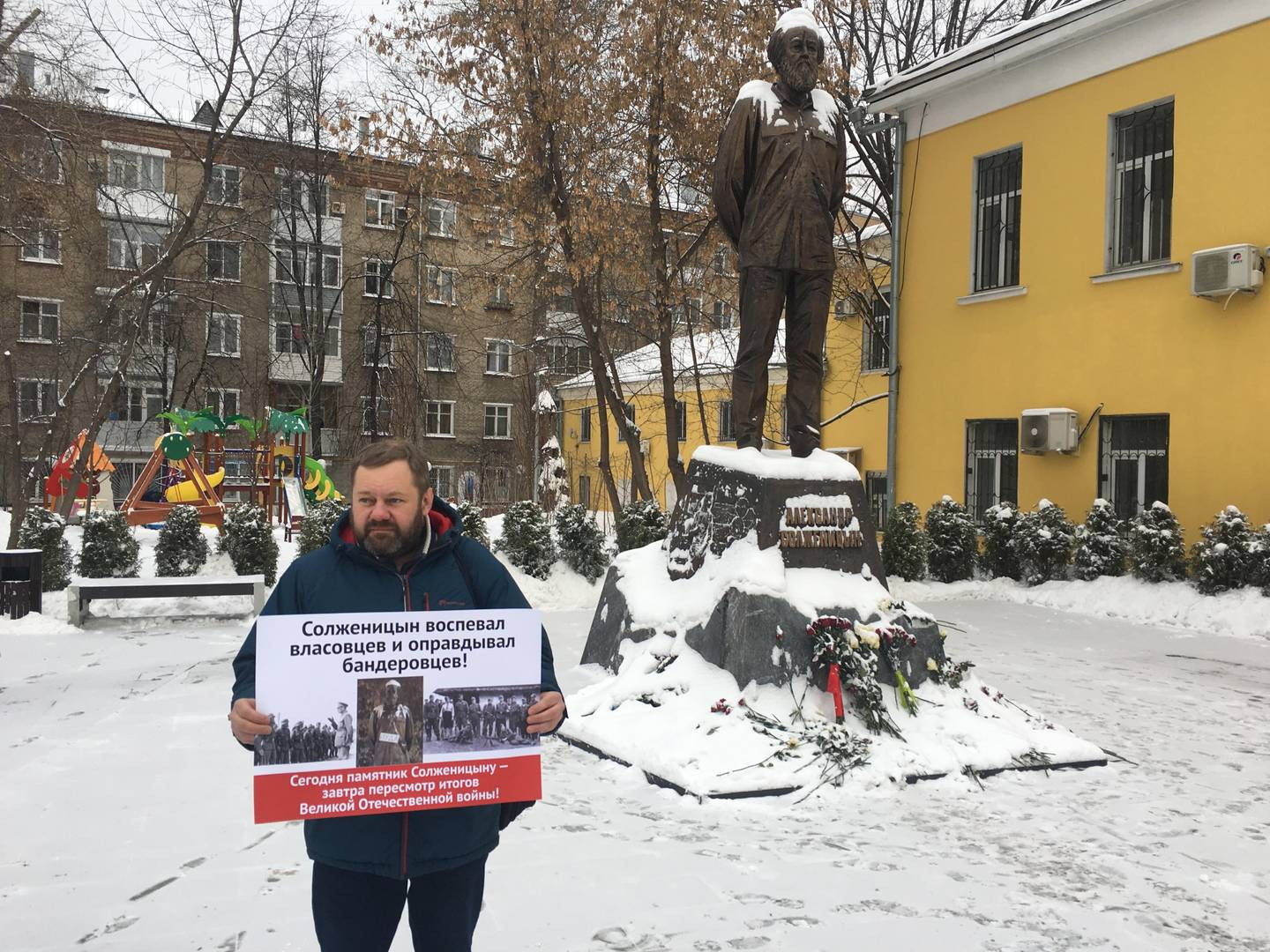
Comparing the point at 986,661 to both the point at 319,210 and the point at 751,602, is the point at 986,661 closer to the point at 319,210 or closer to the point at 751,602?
the point at 751,602

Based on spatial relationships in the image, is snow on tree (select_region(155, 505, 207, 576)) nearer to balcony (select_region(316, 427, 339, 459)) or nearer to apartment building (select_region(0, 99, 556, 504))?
apartment building (select_region(0, 99, 556, 504))

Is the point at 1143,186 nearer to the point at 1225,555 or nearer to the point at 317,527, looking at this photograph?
the point at 1225,555

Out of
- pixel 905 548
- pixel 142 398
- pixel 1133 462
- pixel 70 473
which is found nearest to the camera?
pixel 1133 462

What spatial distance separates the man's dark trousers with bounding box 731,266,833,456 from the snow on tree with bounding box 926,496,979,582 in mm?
7366

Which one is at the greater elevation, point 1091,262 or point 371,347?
point 371,347

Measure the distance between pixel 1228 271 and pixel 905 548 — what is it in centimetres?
498

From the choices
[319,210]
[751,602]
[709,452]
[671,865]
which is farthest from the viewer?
[319,210]

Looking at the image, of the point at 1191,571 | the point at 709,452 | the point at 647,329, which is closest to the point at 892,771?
the point at 709,452

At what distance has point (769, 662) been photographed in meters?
5.70

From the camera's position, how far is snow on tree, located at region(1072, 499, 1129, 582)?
1227cm

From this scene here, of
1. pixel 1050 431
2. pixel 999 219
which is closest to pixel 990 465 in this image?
pixel 1050 431

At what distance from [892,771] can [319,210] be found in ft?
95.4

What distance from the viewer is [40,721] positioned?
6.37 m

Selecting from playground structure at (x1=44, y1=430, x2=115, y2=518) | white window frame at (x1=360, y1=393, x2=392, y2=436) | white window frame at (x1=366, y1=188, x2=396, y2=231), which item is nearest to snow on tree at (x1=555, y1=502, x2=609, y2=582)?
playground structure at (x1=44, y1=430, x2=115, y2=518)
